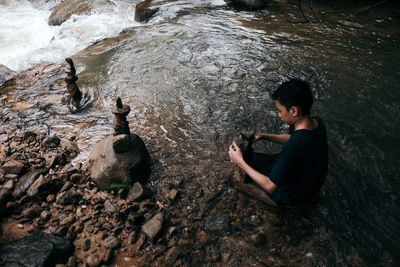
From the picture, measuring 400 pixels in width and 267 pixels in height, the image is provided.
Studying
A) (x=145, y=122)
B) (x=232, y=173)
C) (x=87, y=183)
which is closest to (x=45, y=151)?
(x=87, y=183)

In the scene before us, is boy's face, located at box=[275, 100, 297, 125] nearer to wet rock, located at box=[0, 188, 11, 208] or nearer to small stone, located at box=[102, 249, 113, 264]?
small stone, located at box=[102, 249, 113, 264]

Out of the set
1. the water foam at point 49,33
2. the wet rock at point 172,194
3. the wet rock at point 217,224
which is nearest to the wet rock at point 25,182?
the wet rock at point 172,194

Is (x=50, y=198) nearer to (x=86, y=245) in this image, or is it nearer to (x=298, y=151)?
(x=86, y=245)

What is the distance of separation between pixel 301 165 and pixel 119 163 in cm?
226

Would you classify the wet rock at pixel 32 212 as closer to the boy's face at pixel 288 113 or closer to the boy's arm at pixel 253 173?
the boy's arm at pixel 253 173

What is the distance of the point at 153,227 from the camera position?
2.72 meters

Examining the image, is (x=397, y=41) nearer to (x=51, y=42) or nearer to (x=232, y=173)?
(x=232, y=173)

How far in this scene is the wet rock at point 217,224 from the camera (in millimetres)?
2816

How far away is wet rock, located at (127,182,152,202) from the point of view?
10.1ft

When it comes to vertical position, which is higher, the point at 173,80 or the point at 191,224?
the point at 173,80

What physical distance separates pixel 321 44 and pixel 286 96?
615 cm

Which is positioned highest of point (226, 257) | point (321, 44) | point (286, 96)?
point (286, 96)

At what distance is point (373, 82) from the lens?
5.45 meters

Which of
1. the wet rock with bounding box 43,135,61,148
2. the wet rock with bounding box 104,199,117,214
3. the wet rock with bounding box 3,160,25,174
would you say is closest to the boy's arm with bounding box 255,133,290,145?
the wet rock with bounding box 104,199,117,214
